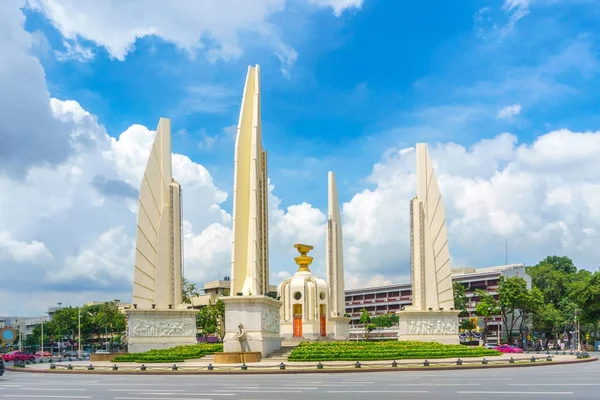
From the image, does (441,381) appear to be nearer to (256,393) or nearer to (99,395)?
(256,393)

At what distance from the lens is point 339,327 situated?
178 feet

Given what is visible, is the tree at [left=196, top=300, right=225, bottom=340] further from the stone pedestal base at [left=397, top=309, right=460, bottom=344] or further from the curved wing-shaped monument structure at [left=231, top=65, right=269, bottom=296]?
the curved wing-shaped monument structure at [left=231, top=65, right=269, bottom=296]

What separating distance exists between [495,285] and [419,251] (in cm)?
4296

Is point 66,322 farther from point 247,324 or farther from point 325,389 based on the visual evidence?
point 325,389

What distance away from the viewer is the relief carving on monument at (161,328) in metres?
40.8

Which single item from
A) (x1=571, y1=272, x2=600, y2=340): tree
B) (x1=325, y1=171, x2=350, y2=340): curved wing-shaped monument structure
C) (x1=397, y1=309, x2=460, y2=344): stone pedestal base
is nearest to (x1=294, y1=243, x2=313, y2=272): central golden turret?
(x1=325, y1=171, x2=350, y2=340): curved wing-shaped monument structure

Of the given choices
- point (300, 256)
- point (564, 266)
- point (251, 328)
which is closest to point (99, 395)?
point (251, 328)

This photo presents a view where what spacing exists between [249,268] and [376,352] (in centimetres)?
772

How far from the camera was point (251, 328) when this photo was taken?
32875 millimetres

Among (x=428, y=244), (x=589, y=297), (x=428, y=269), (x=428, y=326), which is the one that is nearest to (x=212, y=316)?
(x=428, y=269)

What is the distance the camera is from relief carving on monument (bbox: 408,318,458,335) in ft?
141

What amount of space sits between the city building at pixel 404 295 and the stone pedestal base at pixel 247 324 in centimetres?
5131

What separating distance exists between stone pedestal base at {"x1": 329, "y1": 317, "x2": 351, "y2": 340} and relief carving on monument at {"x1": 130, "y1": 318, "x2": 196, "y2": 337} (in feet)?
49.0

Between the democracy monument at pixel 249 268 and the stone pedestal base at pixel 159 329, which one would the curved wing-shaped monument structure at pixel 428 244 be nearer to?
the democracy monument at pixel 249 268
